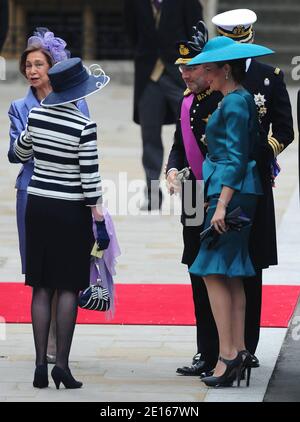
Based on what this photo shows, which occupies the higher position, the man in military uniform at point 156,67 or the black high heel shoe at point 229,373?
the man in military uniform at point 156,67

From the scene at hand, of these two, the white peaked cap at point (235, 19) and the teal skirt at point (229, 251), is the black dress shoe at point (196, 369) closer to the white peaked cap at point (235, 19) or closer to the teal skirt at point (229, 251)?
the teal skirt at point (229, 251)

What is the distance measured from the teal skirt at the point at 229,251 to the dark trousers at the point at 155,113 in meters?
4.83

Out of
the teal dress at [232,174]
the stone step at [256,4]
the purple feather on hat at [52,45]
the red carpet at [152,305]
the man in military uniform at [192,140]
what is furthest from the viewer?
the stone step at [256,4]

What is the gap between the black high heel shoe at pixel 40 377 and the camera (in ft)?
21.3

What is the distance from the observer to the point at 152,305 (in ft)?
27.4

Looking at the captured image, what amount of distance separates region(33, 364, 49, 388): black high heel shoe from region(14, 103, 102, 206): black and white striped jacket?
2.72ft

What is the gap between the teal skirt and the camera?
6410 millimetres

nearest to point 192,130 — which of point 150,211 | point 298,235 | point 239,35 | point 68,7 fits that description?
point 239,35

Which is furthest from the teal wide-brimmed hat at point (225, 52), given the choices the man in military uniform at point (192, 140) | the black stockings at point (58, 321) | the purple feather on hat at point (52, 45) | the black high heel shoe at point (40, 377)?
the black high heel shoe at point (40, 377)

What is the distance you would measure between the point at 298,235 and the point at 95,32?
34.7 ft

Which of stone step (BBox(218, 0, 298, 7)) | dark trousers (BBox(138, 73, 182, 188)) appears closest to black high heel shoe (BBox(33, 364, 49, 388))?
dark trousers (BBox(138, 73, 182, 188))

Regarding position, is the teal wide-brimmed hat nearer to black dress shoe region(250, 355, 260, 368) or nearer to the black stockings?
the black stockings

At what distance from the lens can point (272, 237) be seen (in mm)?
6762
